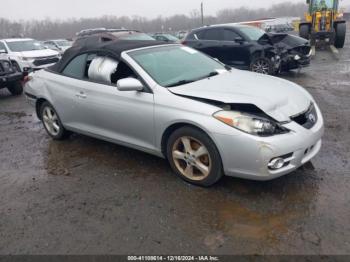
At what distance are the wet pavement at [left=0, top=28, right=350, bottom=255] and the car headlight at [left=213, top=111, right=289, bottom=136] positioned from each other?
692 mm

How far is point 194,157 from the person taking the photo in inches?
137

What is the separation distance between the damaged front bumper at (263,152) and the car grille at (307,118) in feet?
0.35

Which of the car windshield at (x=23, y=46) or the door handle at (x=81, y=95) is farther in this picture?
the car windshield at (x=23, y=46)

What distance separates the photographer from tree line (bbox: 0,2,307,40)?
254 ft

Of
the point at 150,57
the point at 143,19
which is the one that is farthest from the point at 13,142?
the point at 143,19

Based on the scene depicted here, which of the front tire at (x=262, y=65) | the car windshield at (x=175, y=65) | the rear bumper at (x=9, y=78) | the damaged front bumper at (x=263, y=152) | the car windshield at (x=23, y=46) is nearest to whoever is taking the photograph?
the damaged front bumper at (x=263, y=152)

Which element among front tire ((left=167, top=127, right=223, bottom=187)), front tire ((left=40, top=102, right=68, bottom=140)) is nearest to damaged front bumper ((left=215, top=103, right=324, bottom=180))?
front tire ((left=167, top=127, right=223, bottom=187))

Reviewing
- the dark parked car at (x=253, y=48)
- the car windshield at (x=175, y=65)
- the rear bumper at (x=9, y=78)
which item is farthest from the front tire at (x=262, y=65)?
the rear bumper at (x=9, y=78)

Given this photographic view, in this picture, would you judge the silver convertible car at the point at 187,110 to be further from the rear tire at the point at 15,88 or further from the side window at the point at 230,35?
the side window at the point at 230,35

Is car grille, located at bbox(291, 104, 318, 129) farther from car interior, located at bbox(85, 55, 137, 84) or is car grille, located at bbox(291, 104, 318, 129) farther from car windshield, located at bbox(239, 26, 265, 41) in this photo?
car windshield, located at bbox(239, 26, 265, 41)

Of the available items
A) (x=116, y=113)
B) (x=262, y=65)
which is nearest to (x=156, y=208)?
(x=116, y=113)

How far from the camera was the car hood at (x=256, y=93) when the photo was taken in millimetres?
3266

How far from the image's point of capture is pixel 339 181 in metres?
3.51

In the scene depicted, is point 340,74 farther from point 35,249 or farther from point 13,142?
point 35,249
